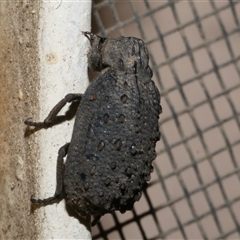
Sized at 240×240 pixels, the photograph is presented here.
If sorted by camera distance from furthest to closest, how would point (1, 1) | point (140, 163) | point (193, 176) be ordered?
point (193, 176)
point (1, 1)
point (140, 163)

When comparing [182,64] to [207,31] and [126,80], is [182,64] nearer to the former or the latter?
[207,31]

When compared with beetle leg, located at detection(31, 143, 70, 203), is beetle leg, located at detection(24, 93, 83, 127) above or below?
above

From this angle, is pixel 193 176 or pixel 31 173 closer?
pixel 31 173

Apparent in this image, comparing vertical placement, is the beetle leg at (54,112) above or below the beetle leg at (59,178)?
above

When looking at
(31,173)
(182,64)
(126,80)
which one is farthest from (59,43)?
(182,64)
